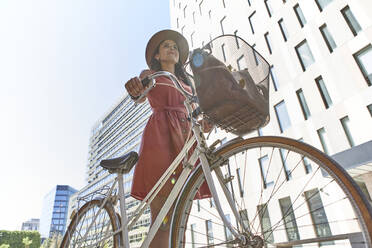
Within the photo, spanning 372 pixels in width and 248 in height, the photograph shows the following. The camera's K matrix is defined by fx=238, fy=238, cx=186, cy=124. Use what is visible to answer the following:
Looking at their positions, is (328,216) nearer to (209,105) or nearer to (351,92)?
(351,92)

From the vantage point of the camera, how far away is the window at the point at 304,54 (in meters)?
12.1

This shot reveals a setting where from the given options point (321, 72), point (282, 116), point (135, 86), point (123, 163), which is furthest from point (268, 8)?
point (123, 163)

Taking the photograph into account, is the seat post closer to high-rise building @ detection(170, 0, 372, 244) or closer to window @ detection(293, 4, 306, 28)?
high-rise building @ detection(170, 0, 372, 244)

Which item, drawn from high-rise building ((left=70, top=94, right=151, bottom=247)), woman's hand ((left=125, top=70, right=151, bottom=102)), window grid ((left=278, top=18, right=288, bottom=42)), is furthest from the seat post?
high-rise building ((left=70, top=94, right=151, bottom=247))

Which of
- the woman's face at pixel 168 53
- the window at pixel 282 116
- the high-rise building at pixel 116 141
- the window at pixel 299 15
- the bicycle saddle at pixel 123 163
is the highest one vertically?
the high-rise building at pixel 116 141

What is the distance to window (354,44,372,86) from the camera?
30.7ft

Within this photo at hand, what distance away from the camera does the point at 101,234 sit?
5.75 feet

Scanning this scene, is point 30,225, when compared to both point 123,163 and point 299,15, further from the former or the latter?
point 123,163

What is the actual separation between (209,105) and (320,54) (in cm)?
1246

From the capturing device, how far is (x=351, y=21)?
1026 centimetres

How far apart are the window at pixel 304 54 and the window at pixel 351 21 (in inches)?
81.0

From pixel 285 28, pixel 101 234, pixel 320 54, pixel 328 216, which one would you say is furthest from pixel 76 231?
pixel 285 28

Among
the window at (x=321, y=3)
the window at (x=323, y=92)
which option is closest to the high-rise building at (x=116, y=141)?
the window at (x=323, y=92)

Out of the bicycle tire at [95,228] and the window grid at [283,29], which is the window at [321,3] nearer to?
the window grid at [283,29]
